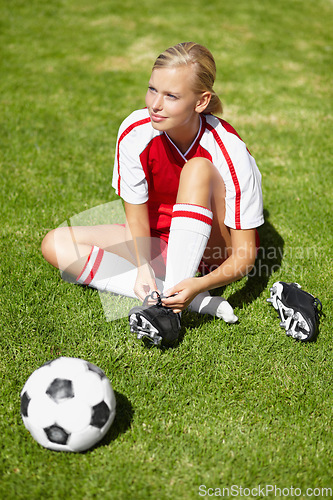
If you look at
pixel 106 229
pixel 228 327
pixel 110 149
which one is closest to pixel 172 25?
pixel 110 149

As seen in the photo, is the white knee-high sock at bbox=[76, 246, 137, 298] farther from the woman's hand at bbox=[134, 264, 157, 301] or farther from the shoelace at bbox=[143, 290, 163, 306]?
the shoelace at bbox=[143, 290, 163, 306]

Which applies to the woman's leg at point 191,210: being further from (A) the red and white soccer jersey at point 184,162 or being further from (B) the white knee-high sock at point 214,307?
(B) the white knee-high sock at point 214,307

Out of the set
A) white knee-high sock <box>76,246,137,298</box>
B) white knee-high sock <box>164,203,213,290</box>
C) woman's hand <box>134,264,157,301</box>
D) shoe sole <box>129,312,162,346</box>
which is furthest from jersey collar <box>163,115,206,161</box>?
shoe sole <box>129,312,162,346</box>

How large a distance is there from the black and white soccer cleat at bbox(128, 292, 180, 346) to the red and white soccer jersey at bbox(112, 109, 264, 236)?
1.88 feet

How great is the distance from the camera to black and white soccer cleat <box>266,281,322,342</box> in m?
2.48

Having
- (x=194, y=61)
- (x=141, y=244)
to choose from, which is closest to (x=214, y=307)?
(x=141, y=244)

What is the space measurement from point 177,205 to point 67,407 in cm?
107

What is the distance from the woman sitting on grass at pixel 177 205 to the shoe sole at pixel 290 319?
26cm

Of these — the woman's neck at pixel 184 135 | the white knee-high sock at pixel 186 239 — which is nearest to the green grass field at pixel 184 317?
the white knee-high sock at pixel 186 239

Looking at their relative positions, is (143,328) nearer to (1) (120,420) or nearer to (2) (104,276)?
(1) (120,420)

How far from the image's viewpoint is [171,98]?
220 cm

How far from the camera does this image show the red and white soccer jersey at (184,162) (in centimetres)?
236

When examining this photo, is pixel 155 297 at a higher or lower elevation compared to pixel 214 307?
higher

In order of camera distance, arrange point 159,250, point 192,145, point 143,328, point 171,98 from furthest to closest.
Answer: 1. point 159,250
2. point 192,145
3. point 143,328
4. point 171,98
